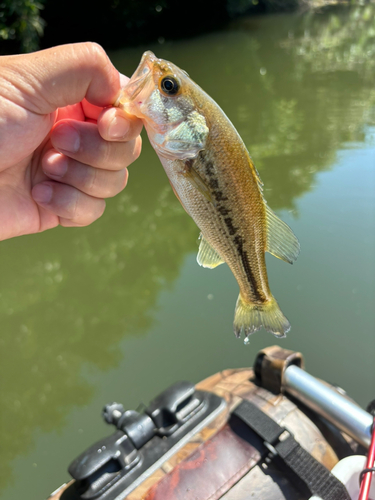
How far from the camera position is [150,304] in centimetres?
471

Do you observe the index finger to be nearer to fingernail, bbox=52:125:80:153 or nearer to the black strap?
fingernail, bbox=52:125:80:153

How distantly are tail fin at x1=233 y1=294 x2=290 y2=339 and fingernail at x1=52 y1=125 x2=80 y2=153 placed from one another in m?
1.01

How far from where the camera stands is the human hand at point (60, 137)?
1.49 meters

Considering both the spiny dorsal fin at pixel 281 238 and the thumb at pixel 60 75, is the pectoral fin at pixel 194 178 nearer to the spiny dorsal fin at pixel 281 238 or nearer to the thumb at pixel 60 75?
the spiny dorsal fin at pixel 281 238

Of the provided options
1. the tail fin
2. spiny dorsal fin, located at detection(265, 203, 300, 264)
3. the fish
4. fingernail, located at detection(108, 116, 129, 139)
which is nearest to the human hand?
fingernail, located at detection(108, 116, 129, 139)

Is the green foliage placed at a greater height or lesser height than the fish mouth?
greater

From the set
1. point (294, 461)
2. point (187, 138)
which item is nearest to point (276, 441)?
point (294, 461)

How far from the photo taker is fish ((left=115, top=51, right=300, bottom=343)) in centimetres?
141

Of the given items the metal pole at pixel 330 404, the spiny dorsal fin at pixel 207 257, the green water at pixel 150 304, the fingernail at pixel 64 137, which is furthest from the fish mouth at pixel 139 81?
the green water at pixel 150 304

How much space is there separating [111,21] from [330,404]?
24055mm

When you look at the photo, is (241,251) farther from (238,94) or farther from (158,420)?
(238,94)

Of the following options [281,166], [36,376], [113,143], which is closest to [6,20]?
[281,166]

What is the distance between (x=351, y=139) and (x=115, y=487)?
8390mm

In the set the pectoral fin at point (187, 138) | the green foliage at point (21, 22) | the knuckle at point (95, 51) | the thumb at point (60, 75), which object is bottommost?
the pectoral fin at point (187, 138)
